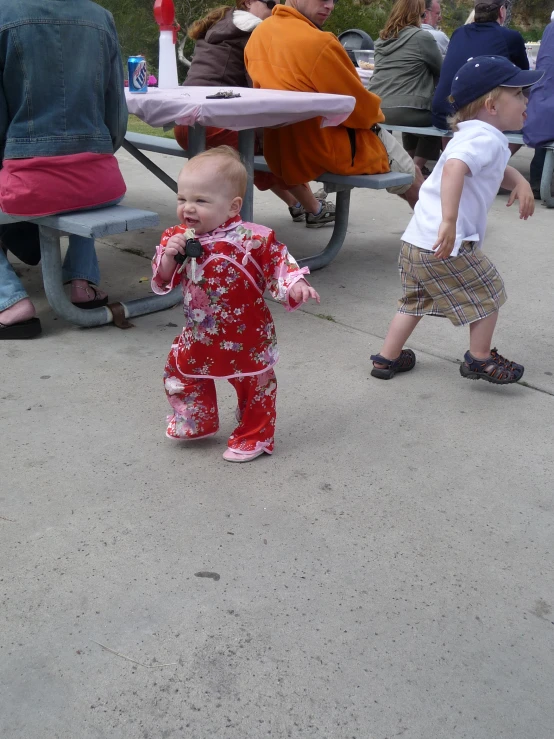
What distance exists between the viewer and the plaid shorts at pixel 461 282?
3.24 meters

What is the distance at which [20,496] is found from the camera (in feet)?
8.21

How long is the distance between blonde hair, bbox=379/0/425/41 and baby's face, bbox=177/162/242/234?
16.6 ft

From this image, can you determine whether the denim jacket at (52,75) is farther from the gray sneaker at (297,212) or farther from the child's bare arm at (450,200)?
the gray sneaker at (297,212)

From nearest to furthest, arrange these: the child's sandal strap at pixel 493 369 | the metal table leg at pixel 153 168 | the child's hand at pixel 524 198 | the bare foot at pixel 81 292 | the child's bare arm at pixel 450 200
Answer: the child's bare arm at pixel 450 200 → the child's hand at pixel 524 198 → the child's sandal strap at pixel 493 369 → the bare foot at pixel 81 292 → the metal table leg at pixel 153 168

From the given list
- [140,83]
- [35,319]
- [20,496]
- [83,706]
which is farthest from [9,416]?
[140,83]

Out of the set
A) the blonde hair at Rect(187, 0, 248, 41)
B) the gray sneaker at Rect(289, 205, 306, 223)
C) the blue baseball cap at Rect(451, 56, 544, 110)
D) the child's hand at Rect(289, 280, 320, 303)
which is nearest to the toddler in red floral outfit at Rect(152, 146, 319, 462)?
the child's hand at Rect(289, 280, 320, 303)

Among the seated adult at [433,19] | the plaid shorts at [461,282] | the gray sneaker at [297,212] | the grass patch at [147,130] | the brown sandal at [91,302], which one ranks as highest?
the seated adult at [433,19]

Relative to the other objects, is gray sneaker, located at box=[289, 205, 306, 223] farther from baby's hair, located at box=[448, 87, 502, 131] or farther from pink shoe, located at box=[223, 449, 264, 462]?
pink shoe, located at box=[223, 449, 264, 462]

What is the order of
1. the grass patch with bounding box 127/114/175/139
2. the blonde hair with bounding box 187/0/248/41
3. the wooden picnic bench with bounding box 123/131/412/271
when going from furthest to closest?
the grass patch with bounding box 127/114/175/139
the blonde hair with bounding box 187/0/248/41
the wooden picnic bench with bounding box 123/131/412/271

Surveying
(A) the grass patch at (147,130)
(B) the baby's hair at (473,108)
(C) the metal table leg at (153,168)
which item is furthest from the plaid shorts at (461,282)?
(A) the grass patch at (147,130)

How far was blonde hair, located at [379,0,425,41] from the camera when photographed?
6883mm

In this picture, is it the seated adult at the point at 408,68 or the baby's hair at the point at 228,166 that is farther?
the seated adult at the point at 408,68

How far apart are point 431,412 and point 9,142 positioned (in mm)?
1993

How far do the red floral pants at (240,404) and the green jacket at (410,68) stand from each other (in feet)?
16.2
